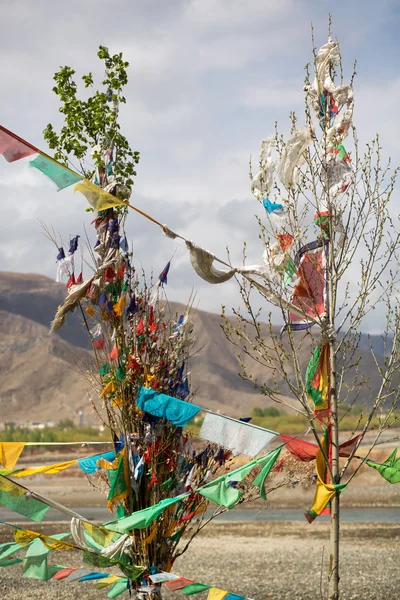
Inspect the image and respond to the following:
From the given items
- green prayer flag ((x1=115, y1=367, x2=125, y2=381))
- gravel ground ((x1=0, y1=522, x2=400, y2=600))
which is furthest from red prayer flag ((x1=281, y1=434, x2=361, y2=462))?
gravel ground ((x1=0, y1=522, x2=400, y2=600))

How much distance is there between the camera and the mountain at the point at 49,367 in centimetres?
9612

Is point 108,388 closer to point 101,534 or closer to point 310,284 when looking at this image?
point 101,534

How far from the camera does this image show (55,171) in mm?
6758

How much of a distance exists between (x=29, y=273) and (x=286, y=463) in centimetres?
14148

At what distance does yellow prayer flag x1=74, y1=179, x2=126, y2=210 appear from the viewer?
22.6 ft

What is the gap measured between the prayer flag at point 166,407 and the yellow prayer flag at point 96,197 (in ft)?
4.93

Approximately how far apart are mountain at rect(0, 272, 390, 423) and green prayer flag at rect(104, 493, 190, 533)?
236 ft

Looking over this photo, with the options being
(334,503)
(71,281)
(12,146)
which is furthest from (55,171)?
(334,503)

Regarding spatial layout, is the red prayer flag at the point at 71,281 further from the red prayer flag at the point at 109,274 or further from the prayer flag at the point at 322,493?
the prayer flag at the point at 322,493

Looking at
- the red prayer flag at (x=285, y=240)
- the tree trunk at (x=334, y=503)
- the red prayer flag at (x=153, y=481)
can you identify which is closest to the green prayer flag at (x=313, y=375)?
the tree trunk at (x=334, y=503)

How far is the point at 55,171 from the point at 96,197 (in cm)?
40

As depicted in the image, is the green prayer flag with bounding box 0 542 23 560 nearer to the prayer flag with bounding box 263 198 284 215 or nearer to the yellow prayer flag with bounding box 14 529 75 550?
the yellow prayer flag with bounding box 14 529 75 550

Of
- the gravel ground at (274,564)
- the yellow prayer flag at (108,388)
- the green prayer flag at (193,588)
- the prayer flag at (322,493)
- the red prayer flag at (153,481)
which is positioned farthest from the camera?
the gravel ground at (274,564)

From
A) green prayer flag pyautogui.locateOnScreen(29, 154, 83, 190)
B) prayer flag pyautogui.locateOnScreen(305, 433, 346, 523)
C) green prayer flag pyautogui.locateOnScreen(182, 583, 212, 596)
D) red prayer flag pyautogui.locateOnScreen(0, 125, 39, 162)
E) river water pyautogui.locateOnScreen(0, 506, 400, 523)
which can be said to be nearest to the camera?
prayer flag pyautogui.locateOnScreen(305, 433, 346, 523)
